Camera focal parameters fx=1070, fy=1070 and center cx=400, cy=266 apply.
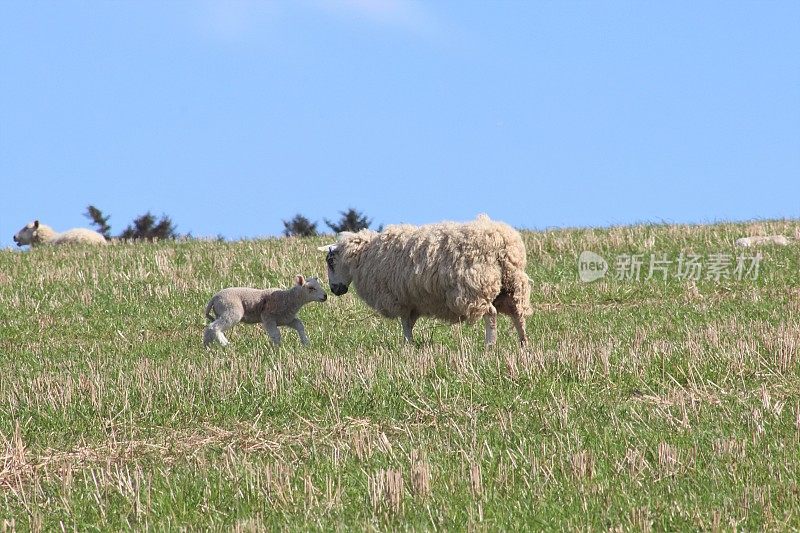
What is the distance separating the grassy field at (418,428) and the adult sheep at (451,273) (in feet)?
1.41

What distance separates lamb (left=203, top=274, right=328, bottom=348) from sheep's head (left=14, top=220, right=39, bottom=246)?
19731 millimetres

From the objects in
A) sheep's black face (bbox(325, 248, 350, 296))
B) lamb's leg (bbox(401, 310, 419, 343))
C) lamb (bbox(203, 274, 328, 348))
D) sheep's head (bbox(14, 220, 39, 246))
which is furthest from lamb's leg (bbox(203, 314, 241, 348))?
sheep's head (bbox(14, 220, 39, 246))

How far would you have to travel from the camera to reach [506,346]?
39.3 ft

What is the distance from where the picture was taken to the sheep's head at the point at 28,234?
31.4 meters

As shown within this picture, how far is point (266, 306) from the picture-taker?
530 inches

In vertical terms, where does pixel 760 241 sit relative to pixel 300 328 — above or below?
above

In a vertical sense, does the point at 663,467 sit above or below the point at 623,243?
below

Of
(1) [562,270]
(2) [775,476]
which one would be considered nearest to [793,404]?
(2) [775,476]

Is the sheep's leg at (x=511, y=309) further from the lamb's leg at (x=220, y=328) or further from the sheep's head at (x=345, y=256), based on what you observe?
the lamb's leg at (x=220, y=328)

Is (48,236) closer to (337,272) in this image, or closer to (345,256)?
(337,272)

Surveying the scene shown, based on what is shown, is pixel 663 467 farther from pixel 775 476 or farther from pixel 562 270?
pixel 562 270

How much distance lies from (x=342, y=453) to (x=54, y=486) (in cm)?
200

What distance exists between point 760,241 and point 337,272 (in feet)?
42.9

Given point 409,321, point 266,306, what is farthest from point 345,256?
point 409,321
